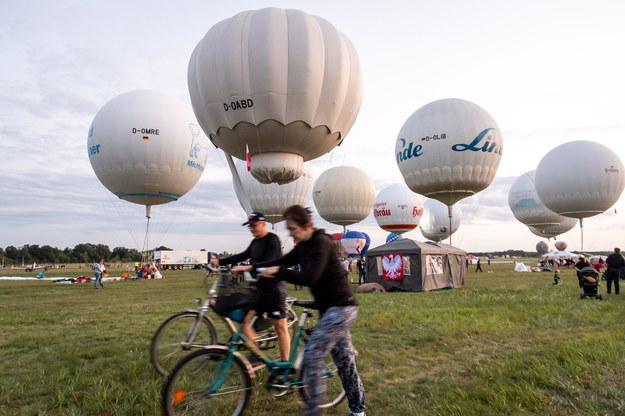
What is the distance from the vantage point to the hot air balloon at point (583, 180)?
3005 centimetres

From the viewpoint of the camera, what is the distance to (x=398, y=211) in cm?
4688

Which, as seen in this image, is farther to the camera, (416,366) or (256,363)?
(416,366)

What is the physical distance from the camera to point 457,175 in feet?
79.0

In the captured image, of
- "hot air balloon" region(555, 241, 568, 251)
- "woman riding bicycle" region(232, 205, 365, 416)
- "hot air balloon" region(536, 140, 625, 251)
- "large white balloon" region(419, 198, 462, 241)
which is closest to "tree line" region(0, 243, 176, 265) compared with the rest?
"large white balloon" region(419, 198, 462, 241)

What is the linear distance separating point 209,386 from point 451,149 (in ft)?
75.1

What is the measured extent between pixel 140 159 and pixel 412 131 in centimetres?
1770

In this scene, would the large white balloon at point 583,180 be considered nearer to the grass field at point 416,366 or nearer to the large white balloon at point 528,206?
the large white balloon at point 528,206

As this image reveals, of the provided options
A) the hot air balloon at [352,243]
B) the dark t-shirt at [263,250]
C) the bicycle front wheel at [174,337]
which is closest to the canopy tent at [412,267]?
the dark t-shirt at [263,250]

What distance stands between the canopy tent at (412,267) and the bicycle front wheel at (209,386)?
16.4 meters

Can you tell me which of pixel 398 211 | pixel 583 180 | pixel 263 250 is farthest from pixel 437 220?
pixel 263 250

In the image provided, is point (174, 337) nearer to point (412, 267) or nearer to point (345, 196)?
point (412, 267)

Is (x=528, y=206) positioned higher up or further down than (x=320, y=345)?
higher up

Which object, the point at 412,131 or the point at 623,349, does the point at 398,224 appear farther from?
the point at 623,349

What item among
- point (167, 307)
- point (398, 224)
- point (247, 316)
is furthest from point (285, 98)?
point (398, 224)
